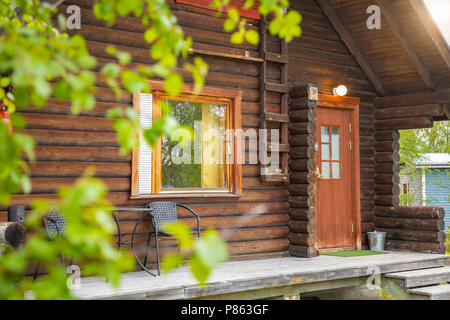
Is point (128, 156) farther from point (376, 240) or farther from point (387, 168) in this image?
point (387, 168)

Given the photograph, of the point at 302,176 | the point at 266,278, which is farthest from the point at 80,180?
the point at 302,176

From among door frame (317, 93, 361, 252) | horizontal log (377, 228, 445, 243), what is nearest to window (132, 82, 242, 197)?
door frame (317, 93, 361, 252)

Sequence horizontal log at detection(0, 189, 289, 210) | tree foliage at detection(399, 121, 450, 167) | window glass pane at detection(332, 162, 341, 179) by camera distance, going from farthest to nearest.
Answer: tree foliage at detection(399, 121, 450, 167)
window glass pane at detection(332, 162, 341, 179)
horizontal log at detection(0, 189, 289, 210)

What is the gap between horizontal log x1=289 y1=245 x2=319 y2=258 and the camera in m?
6.31

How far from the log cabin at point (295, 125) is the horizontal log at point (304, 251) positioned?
0.02 metres

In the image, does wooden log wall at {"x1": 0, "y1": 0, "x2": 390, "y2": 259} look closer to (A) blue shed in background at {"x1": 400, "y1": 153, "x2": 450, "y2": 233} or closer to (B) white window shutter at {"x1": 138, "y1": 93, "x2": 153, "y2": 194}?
(B) white window shutter at {"x1": 138, "y1": 93, "x2": 153, "y2": 194}

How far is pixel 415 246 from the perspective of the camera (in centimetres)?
707

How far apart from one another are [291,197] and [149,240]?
205 centimetres

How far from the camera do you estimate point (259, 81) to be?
6.43m

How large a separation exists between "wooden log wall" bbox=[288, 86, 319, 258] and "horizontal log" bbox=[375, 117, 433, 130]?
1662 mm

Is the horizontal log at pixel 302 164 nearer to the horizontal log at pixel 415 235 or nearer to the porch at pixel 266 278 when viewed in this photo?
the porch at pixel 266 278

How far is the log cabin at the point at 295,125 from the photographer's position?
527 centimetres

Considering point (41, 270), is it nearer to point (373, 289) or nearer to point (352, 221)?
point (373, 289)
